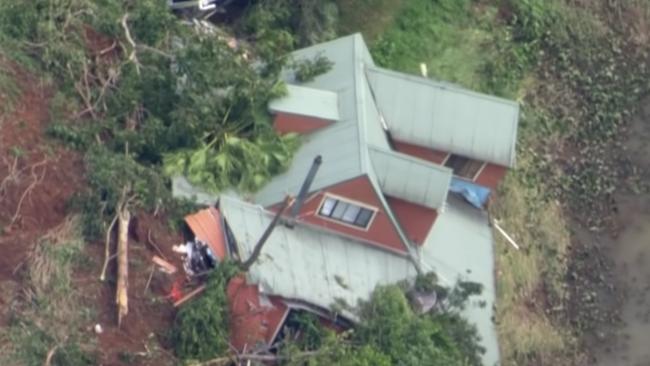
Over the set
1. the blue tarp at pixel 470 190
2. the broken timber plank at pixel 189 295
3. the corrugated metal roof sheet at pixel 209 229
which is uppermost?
the blue tarp at pixel 470 190

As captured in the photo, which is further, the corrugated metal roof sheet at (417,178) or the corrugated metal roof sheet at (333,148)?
the corrugated metal roof sheet at (417,178)

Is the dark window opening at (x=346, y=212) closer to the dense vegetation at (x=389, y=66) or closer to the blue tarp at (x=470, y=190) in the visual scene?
the dense vegetation at (x=389, y=66)

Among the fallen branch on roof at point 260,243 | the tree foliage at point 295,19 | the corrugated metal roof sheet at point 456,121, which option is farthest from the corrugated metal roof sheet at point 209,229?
the tree foliage at point 295,19

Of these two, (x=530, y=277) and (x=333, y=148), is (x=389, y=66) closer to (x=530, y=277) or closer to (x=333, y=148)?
(x=530, y=277)

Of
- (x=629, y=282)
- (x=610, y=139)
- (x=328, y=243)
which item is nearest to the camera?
(x=328, y=243)

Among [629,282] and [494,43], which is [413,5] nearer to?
[494,43]

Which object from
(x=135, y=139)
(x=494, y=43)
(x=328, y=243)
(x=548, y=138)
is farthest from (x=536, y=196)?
(x=135, y=139)

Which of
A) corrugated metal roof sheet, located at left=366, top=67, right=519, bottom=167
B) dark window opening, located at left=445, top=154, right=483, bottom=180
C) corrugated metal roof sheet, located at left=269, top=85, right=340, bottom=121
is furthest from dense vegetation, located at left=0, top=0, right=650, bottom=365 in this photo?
corrugated metal roof sheet, located at left=366, top=67, right=519, bottom=167
